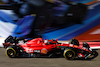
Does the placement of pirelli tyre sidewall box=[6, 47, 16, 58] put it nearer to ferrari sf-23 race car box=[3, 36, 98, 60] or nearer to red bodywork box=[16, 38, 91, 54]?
ferrari sf-23 race car box=[3, 36, 98, 60]

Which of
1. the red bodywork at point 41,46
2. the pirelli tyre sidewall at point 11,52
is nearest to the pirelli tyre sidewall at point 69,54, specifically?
the red bodywork at point 41,46

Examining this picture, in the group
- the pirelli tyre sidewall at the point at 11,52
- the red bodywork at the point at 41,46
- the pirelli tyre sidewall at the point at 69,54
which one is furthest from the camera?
the pirelli tyre sidewall at the point at 11,52

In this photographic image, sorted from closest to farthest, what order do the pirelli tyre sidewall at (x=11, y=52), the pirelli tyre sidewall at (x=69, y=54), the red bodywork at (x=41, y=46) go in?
the pirelli tyre sidewall at (x=69, y=54), the red bodywork at (x=41, y=46), the pirelli tyre sidewall at (x=11, y=52)

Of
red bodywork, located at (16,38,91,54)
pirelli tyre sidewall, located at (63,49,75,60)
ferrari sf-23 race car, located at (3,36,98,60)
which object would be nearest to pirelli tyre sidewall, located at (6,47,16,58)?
ferrari sf-23 race car, located at (3,36,98,60)

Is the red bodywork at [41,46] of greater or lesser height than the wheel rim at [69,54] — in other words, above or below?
above

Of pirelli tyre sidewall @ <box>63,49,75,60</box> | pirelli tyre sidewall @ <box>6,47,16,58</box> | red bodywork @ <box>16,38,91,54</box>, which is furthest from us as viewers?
pirelli tyre sidewall @ <box>6,47,16,58</box>

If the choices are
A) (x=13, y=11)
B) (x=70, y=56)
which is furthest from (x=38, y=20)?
(x=70, y=56)

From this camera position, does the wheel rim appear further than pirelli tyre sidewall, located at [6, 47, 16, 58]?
No

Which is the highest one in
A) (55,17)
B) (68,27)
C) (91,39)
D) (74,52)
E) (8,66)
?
(55,17)

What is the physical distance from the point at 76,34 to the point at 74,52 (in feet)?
21.7

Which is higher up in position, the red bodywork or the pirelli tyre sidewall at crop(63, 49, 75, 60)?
the red bodywork

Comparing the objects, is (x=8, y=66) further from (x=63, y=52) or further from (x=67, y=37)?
(x=67, y=37)

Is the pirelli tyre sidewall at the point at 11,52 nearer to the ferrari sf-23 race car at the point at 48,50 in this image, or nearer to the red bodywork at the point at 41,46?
the ferrari sf-23 race car at the point at 48,50

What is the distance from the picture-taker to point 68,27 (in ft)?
45.8
